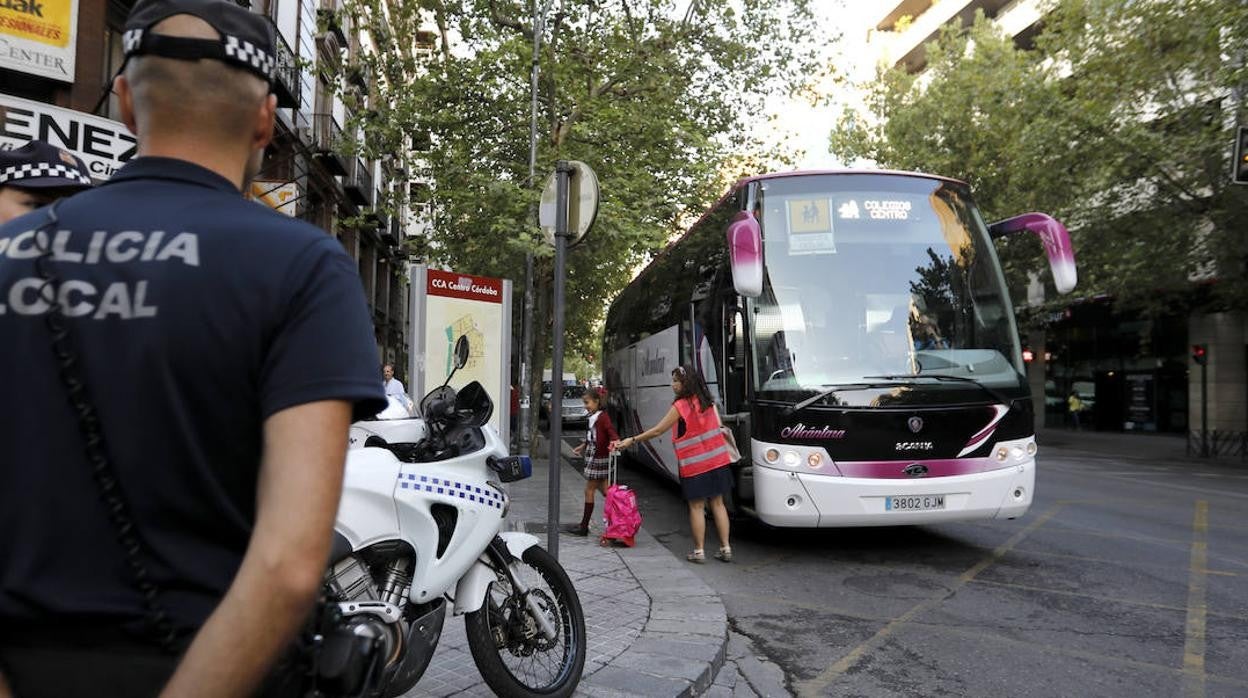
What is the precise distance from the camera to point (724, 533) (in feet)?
23.6

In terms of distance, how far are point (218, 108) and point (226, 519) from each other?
1.97 ft

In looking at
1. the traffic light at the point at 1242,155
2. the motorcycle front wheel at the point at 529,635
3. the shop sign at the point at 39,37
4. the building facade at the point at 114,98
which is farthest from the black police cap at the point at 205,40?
the traffic light at the point at 1242,155

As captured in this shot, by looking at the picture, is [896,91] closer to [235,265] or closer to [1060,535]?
[1060,535]

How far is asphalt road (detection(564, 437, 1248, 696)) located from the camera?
4.31 metres

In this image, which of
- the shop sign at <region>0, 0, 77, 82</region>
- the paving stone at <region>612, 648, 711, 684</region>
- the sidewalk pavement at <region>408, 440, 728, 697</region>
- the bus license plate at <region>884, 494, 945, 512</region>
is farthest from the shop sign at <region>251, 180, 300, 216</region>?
the paving stone at <region>612, 648, 711, 684</region>

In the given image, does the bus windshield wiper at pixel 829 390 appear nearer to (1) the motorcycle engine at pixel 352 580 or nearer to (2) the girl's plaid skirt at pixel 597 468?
(2) the girl's plaid skirt at pixel 597 468

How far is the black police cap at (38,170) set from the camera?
2.80 m

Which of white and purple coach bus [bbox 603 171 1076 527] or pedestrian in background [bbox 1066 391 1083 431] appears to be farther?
pedestrian in background [bbox 1066 391 1083 431]

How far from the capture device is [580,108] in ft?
51.0

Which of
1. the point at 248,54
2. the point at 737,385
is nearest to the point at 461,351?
the point at 248,54

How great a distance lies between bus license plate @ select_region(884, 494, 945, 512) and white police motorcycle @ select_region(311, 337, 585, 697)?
3.91 metres

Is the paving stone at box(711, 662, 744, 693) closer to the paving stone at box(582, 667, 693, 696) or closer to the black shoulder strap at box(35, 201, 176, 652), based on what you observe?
the paving stone at box(582, 667, 693, 696)

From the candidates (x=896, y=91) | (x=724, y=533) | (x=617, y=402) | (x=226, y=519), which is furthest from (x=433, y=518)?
(x=896, y=91)

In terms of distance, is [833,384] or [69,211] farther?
[833,384]
